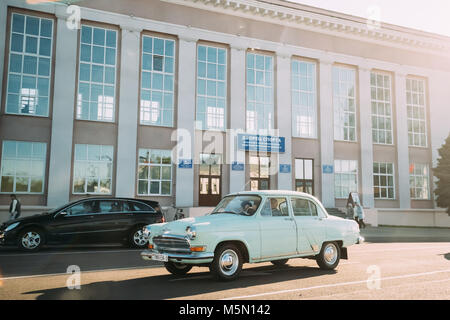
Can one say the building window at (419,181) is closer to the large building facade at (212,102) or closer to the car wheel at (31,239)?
the large building facade at (212,102)

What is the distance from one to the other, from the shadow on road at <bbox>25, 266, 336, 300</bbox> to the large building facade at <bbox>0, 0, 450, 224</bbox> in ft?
49.6

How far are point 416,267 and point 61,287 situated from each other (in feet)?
25.8

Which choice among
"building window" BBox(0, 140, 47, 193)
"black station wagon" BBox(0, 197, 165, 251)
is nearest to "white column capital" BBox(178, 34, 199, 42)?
"building window" BBox(0, 140, 47, 193)

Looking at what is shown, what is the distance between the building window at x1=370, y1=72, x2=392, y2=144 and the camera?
2997 centimetres

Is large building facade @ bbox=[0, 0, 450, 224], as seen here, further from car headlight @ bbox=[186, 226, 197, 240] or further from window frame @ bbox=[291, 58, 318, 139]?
car headlight @ bbox=[186, 226, 197, 240]

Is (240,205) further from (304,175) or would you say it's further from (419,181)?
(419,181)

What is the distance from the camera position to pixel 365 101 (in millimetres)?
29469

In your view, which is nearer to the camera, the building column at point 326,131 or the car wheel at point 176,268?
the car wheel at point 176,268

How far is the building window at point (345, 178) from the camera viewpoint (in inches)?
1101

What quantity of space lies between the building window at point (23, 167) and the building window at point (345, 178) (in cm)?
1840

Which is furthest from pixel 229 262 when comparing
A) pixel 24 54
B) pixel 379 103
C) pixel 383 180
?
pixel 379 103

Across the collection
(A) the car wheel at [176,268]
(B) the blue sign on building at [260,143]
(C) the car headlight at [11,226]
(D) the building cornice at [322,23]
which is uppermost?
(D) the building cornice at [322,23]

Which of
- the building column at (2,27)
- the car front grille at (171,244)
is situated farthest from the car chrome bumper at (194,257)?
the building column at (2,27)

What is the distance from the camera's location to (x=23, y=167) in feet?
68.7
